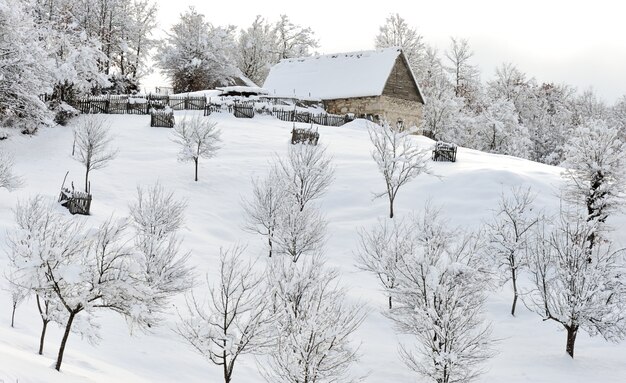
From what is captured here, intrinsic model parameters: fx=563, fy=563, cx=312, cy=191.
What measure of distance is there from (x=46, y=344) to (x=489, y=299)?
17359 mm

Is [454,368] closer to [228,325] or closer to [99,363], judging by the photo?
[228,325]

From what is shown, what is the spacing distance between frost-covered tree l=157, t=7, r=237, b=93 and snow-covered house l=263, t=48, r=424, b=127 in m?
12.5

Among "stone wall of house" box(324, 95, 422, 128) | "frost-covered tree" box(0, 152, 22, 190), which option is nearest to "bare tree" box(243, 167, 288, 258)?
"frost-covered tree" box(0, 152, 22, 190)

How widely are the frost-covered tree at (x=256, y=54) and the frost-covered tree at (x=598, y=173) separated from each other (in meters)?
57.1

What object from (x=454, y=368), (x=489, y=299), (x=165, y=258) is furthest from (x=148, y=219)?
(x=489, y=299)

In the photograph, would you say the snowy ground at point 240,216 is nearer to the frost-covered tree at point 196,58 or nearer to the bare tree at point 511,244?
the bare tree at point 511,244

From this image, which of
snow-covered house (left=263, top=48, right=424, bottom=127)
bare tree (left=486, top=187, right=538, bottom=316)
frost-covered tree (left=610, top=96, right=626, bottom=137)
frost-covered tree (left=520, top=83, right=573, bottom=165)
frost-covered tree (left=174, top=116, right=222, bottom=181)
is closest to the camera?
bare tree (left=486, top=187, right=538, bottom=316)

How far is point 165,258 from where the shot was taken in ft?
66.0

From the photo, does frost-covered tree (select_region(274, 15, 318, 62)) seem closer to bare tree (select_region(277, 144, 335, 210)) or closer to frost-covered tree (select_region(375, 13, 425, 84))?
frost-covered tree (select_region(375, 13, 425, 84))

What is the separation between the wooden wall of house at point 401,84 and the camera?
52000mm

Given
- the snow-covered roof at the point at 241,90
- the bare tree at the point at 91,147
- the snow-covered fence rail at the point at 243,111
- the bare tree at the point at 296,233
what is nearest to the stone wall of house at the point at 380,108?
the snow-covered roof at the point at 241,90

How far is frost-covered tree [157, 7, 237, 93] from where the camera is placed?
66.3m

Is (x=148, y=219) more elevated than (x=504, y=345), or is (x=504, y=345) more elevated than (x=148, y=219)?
(x=148, y=219)

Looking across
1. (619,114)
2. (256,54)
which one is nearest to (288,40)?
(256,54)
